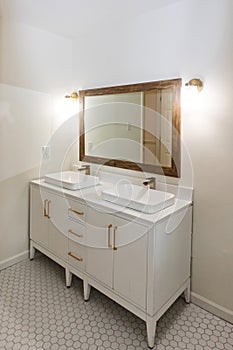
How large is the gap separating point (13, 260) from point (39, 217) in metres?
0.50

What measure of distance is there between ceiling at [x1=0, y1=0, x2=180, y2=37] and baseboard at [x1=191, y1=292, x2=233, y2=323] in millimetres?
2145

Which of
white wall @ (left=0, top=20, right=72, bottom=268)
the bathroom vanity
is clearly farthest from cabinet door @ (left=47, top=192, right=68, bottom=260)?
white wall @ (left=0, top=20, right=72, bottom=268)

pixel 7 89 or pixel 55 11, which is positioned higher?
pixel 55 11

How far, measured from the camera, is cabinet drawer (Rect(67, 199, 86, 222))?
6.64 ft

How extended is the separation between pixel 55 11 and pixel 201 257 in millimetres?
2157

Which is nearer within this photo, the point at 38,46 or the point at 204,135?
the point at 204,135

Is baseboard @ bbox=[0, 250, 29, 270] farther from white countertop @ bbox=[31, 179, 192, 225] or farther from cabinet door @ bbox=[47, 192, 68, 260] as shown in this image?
white countertop @ bbox=[31, 179, 192, 225]

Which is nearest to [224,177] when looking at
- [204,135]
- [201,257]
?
[204,135]

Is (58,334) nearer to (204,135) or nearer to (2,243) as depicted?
(2,243)

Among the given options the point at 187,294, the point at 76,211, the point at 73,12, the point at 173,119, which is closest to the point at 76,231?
the point at 76,211

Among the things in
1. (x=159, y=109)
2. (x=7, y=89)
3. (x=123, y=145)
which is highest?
(x=7, y=89)

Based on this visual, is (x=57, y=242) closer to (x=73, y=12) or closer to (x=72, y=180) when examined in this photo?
(x=72, y=180)

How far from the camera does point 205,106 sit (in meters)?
1.83

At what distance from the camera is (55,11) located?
206 cm
